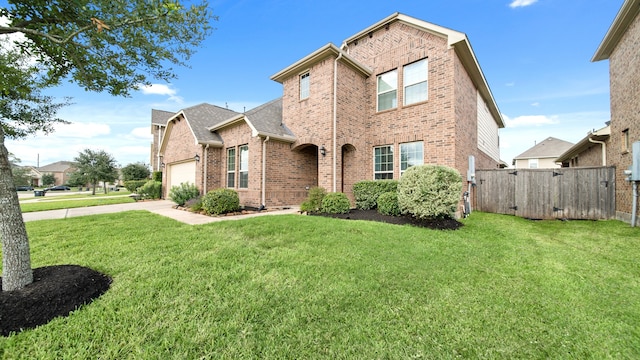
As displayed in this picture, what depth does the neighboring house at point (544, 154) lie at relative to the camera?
25188 millimetres

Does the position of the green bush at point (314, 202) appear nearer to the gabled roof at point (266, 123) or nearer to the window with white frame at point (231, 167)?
the gabled roof at point (266, 123)

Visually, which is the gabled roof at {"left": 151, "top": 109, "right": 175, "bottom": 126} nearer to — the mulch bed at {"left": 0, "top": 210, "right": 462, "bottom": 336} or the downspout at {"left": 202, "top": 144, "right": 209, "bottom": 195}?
the downspout at {"left": 202, "top": 144, "right": 209, "bottom": 195}

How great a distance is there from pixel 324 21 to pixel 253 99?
30.5 feet

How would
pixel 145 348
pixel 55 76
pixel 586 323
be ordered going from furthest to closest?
pixel 55 76 < pixel 586 323 < pixel 145 348

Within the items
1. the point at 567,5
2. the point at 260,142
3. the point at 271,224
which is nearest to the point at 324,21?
the point at 260,142

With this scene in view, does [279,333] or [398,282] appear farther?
[398,282]

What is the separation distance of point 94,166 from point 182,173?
18.1m

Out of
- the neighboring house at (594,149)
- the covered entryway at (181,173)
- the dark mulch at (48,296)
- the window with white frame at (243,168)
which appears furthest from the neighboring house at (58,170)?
the neighboring house at (594,149)

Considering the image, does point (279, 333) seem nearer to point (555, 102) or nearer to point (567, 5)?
point (567, 5)

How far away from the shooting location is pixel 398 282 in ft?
10.2

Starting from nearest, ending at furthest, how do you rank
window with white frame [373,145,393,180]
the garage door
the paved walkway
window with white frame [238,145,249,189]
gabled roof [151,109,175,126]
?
1. the paved walkway
2. window with white frame [373,145,393,180]
3. window with white frame [238,145,249,189]
4. the garage door
5. gabled roof [151,109,175,126]

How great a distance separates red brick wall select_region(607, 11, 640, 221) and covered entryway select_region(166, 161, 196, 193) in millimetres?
16784

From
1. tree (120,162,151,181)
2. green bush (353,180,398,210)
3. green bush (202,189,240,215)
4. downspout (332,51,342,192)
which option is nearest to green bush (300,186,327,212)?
downspout (332,51,342,192)

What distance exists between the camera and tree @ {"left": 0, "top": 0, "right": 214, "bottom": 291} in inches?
96.8
